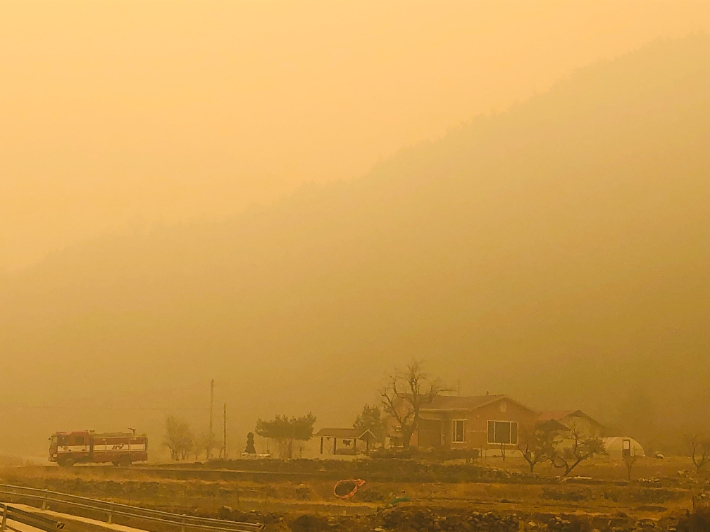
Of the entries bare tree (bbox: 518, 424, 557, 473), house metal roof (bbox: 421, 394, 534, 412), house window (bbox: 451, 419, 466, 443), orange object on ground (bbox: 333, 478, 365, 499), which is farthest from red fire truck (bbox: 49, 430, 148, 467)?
bare tree (bbox: 518, 424, 557, 473)

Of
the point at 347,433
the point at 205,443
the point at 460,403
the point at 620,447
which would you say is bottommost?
the point at 205,443

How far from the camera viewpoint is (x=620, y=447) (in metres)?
53.8

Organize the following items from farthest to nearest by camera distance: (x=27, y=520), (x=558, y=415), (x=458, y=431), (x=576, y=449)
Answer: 1. (x=558, y=415)
2. (x=458, y=431)
3. (x=576, y=449)
4. (x=27, y=520)

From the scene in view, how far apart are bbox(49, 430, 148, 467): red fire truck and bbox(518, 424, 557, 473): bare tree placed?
24.4 m

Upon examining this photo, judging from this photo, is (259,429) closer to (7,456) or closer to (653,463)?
(7,456)

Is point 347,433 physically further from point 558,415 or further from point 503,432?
point 558,415

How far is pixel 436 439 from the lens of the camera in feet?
173

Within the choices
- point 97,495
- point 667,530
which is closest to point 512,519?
point 667,530

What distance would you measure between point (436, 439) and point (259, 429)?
12.6 meters

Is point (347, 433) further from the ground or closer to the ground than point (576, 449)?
further from the ground

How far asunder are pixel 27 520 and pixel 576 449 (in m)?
30.2

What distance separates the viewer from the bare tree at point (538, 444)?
43.7 meters

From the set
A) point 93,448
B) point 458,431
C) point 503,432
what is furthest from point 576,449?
point 93,448

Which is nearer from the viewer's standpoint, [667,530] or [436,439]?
[667,530]
